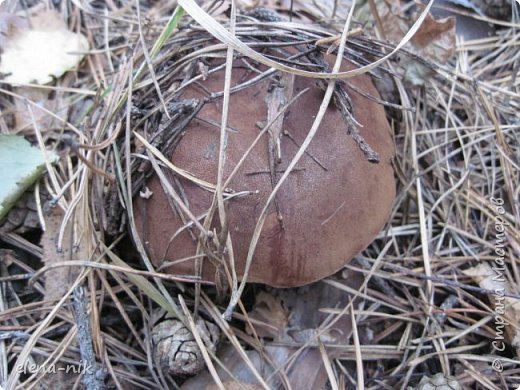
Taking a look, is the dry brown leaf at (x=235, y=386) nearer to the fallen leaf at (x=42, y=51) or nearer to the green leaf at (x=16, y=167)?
the green leaf at (x=16, y=167)

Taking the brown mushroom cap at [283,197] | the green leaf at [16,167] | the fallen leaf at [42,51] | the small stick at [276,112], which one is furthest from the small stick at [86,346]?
the fallen leaf at [42,51]

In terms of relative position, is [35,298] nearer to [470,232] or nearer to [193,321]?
[193,321]

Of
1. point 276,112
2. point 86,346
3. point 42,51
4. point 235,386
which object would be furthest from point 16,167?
point 235,386

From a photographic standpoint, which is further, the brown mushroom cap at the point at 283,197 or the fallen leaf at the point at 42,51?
the fallen leaf at the point at 42,51

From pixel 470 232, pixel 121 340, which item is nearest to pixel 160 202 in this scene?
pixel 121 340

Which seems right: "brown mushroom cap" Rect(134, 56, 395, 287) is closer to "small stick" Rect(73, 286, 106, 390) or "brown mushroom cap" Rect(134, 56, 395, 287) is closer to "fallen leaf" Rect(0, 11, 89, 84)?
"small stick" Rect(73, 286, 106, 390)

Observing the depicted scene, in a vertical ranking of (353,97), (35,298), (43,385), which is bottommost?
(43,385)
